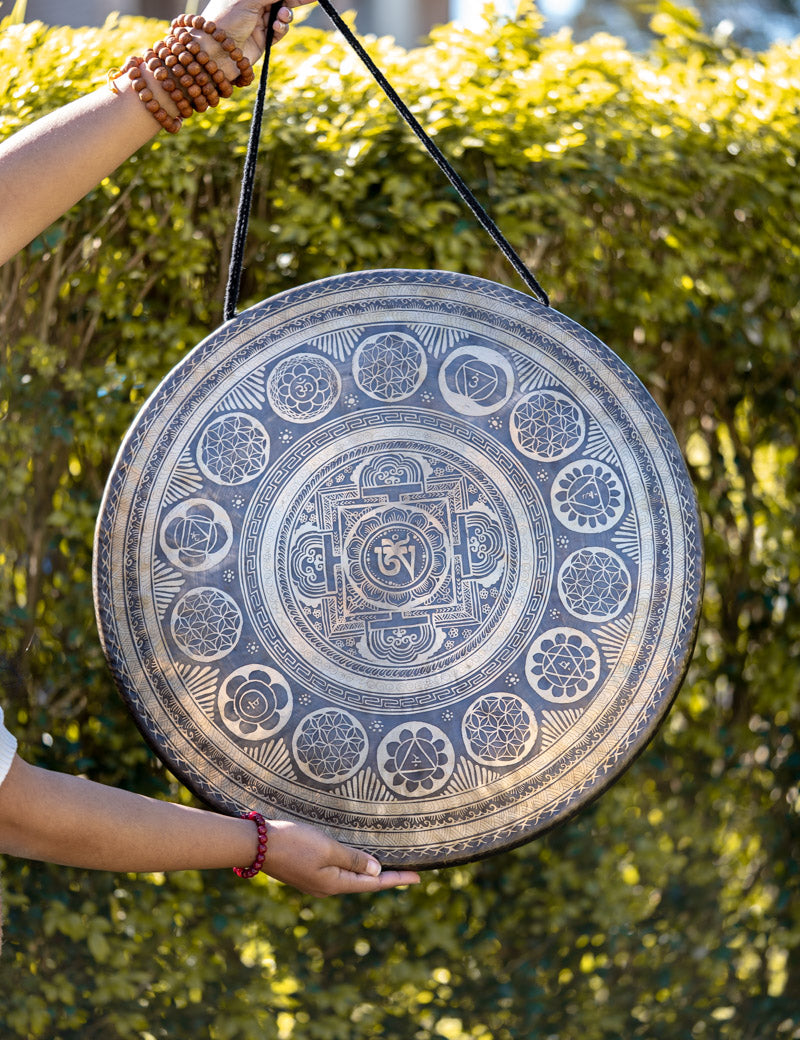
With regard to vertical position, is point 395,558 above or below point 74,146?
below

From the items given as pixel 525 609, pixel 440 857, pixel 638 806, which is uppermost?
pixel 525 609

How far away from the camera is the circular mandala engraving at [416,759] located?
145 centimetres

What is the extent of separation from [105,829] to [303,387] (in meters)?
0.74

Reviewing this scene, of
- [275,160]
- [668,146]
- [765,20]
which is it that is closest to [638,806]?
[668,146]

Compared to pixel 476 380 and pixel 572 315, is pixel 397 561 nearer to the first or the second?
pixel 476 380

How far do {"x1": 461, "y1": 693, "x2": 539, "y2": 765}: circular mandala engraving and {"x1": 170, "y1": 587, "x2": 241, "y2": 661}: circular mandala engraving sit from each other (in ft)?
1.31

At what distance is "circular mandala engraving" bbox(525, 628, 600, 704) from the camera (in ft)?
4.80

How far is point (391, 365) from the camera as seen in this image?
5.11ft

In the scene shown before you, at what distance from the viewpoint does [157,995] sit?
2.14 metres

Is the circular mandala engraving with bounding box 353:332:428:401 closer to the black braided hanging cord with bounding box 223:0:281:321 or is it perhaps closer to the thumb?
the black braided hanging cord with bounding box 223:0:281:321

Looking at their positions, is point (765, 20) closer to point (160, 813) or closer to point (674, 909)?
point (674, 909)

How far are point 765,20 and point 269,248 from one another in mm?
10077

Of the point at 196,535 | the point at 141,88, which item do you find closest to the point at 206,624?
the point at 196,535

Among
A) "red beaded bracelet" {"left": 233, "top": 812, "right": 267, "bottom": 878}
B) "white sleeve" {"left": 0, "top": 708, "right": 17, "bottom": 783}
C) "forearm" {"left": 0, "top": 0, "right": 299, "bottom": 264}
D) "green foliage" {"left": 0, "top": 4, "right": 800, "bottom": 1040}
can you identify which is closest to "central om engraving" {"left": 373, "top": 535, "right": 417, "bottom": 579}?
"red beaded bracelet" {"left": 233, "top": 812, "right": 267, "bottom": 878}
